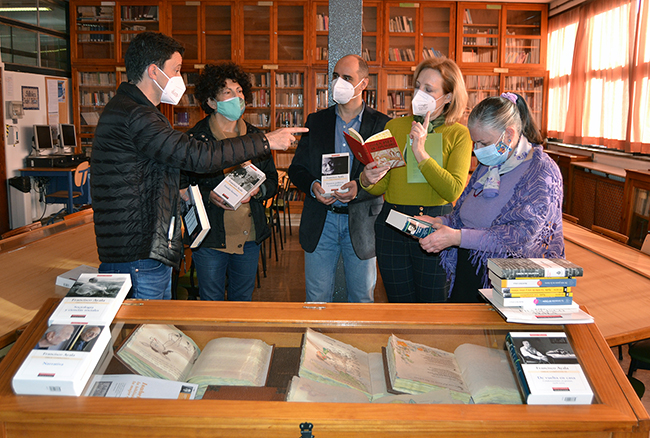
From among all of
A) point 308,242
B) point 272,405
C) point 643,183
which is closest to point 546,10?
point 643,183

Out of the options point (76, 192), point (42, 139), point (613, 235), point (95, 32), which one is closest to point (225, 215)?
point (613, 235)

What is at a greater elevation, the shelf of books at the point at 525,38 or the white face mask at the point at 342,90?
the shelf of books at the point at 525,38

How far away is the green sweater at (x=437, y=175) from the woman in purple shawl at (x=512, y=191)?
0.20m

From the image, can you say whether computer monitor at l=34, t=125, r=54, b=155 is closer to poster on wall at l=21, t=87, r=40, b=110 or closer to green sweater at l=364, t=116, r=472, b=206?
poster on wall at l=21, t=87, r=40, b=110

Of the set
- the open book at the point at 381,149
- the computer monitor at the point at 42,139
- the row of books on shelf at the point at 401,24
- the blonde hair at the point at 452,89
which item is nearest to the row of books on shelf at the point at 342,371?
the open book at the point at 381,149

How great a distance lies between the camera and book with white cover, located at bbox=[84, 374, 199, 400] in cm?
117

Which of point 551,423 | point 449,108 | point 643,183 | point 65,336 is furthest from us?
point 643,183

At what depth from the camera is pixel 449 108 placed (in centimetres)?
211

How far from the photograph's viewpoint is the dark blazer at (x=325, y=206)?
7.73 feet

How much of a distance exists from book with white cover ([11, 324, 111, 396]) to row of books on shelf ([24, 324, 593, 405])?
44 mm

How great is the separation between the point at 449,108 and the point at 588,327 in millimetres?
1147

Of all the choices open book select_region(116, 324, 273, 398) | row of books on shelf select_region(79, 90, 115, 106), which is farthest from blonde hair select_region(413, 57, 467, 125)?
row of books on shelf select_region(79, 90, 115, 106)

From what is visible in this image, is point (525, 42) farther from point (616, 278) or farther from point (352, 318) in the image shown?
point (352, 318)

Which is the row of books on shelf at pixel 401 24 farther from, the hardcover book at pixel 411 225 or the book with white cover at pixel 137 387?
the book with white cover at pixel 137 387
